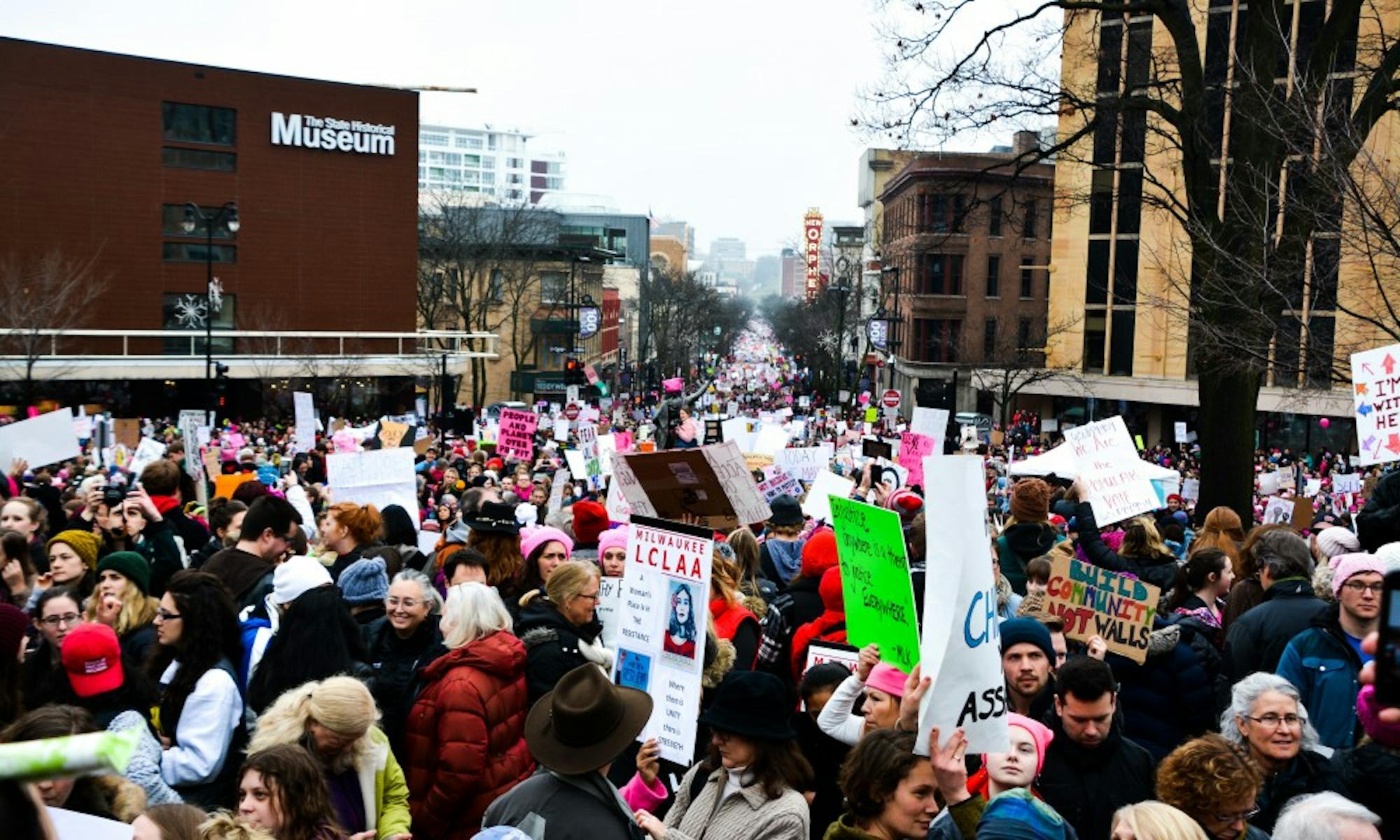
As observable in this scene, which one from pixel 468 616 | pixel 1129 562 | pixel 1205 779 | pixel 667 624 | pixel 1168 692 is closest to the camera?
pixel 1205 779

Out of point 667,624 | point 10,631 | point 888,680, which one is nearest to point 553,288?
point 667,624

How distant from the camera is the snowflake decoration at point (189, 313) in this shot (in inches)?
2295

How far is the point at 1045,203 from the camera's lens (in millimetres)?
73375

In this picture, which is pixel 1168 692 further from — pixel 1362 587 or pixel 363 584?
pixel 363 584

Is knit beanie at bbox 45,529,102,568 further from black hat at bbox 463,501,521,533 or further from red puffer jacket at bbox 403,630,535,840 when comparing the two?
red puffer jacket at bbox 403,630,535,840

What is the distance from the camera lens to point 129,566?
6.69 m

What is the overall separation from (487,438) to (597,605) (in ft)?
73.8

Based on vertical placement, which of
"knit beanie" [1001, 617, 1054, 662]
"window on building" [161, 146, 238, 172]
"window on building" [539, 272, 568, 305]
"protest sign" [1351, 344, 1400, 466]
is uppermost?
"window on building" [161, 146, 238, 172]

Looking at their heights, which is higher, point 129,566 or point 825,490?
point 129,566

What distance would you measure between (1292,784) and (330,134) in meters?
62.0

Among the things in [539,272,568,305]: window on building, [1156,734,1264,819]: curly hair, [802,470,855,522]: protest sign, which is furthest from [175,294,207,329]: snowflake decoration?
[1156,734,1264,819]: curly hair

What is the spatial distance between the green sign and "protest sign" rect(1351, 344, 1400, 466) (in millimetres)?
5569

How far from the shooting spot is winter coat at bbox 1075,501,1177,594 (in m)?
9.43

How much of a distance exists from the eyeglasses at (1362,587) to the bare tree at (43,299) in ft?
135
